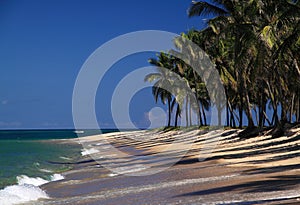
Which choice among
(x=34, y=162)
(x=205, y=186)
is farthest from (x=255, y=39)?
(x=34, y=162)

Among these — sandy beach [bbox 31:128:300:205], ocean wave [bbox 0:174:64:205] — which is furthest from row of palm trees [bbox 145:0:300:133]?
ocean wave [bbox 0:174:64:205]

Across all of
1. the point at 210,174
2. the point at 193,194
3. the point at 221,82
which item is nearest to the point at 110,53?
the point at 210,174

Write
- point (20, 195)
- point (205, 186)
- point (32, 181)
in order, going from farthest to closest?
point (32, 181)
point (20, 195)
point (205, 186)

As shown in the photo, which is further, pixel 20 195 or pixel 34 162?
pixel 34 162

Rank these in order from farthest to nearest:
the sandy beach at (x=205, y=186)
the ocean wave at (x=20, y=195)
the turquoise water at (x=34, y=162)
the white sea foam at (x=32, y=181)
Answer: the turquoise water at (x=34, y=162) → the white sea foam at (x=32, y=181) → the ocean wave at (x=20, y=195) → the sandy beach at (x=205, y=186)

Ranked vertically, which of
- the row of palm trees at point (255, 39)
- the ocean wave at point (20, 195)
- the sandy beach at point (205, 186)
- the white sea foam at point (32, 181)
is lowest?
the white sea foam at point (32, 181)

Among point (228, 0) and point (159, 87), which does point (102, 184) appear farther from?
point (159, 87)

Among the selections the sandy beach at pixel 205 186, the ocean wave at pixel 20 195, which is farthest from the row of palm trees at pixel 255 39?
the ocean wave at pixel 20 195

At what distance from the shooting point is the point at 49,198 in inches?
528

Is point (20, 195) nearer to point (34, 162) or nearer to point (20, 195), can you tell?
point (20, 195)

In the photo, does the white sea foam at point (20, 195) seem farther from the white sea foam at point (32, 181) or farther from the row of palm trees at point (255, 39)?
the row of palm trees at point (255, 39)

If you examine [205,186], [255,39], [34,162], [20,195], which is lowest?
[34,162]

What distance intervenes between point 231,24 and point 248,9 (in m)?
1.85

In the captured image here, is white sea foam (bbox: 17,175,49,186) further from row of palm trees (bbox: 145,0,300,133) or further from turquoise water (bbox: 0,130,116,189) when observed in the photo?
row of palm trees (bbox: 145,0,300,133)
